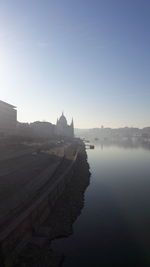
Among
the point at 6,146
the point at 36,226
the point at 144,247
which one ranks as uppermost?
the point at 6,146

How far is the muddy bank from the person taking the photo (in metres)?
14.1

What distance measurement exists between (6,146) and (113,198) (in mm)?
24244

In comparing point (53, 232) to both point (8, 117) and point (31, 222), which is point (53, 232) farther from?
point (8, 117)

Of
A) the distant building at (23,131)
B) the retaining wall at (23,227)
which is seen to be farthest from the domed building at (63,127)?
the retaining wall at (23,227)

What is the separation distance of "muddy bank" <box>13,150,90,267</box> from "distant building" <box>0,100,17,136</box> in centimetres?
4319

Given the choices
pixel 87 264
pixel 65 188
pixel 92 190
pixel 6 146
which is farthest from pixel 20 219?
pixel 6 146

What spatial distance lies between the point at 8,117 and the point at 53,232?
58.1 m

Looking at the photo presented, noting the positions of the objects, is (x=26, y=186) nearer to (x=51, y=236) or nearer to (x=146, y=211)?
(x=51, y=236)

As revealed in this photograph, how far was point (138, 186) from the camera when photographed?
3825 cm

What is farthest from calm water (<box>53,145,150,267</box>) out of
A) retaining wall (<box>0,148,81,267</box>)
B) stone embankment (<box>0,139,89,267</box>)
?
retaining wall (<box>0,148,81,267</box>)

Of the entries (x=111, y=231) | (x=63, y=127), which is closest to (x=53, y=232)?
(x=111, y=231)

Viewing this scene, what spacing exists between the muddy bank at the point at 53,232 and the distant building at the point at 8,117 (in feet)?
142

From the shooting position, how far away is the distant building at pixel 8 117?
68438 mm

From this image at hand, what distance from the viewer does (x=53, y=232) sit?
61.3 ft
